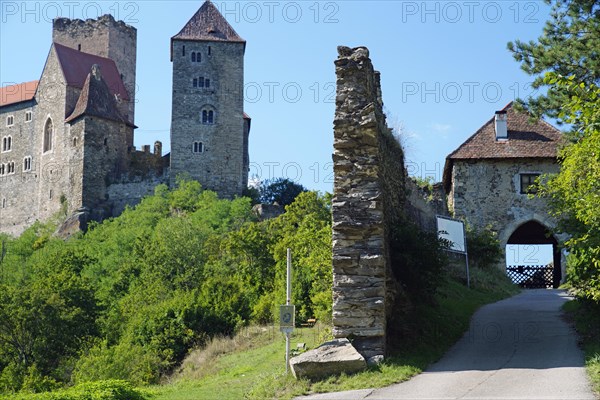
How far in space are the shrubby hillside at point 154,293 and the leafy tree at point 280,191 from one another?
75.9ft

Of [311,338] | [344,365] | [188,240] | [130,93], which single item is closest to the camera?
[344,365]

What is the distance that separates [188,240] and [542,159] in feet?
56.0

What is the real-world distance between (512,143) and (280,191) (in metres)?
45.1

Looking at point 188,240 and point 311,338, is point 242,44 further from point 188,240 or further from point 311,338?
point 311,338

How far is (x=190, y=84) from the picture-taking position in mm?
68375

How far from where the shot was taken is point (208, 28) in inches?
2778

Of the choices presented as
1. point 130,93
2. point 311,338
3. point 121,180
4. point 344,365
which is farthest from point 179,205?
point 344,365

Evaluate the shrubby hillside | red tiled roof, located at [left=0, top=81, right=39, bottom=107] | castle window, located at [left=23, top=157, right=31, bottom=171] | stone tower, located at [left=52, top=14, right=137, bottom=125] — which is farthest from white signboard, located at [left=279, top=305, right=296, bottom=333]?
stone tower, located at [left=52, top=14, right=137, bottom=125]

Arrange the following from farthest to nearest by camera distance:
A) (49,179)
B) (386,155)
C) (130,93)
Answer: (130,93) → (49,179) → (386,155)

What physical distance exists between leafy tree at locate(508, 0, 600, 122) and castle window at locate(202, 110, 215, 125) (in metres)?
44.0

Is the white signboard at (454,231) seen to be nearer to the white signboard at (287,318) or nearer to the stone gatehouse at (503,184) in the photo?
the stone gatehouse at (503,184)

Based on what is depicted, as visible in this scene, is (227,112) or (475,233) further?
(227,112)

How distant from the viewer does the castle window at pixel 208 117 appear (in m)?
68.0

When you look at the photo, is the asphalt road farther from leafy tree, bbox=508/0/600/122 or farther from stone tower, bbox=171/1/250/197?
stone tower, bbox=171/1/250/197
